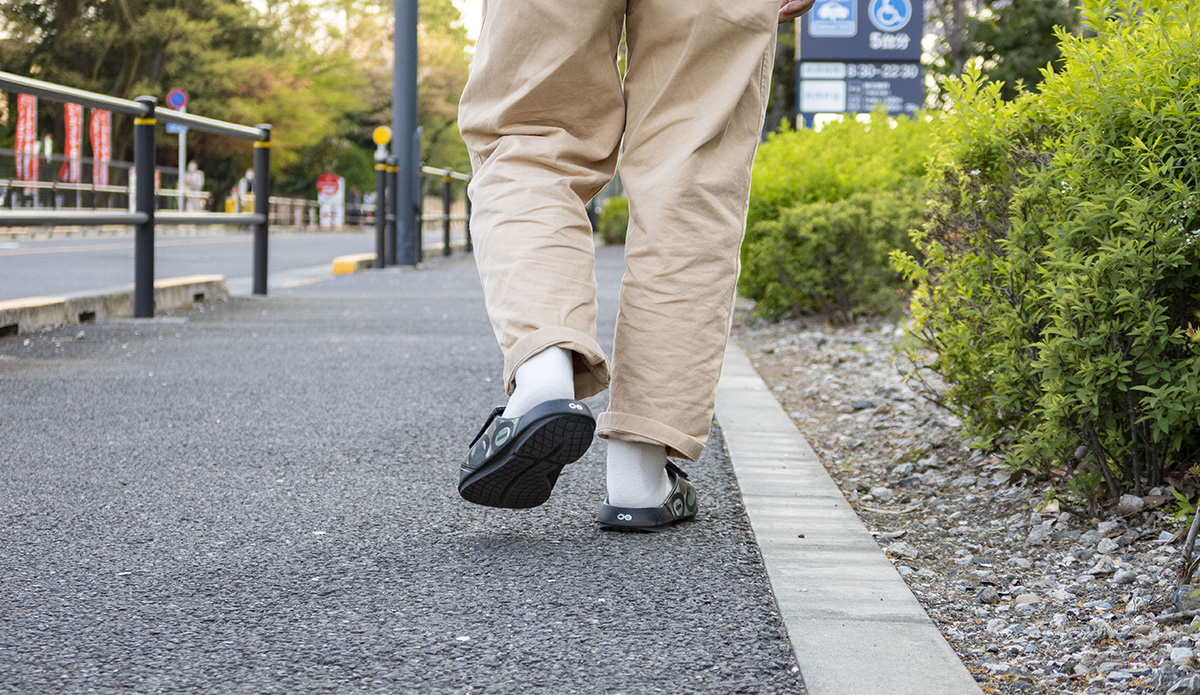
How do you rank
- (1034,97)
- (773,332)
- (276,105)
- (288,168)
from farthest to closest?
(288,168) < (276,105) < (773,332) < (1034,97)

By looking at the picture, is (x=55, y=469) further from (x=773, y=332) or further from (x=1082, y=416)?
(x=773, y=332)

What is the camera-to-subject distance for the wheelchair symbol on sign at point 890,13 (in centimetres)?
1485

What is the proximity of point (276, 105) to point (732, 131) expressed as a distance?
4044 cm

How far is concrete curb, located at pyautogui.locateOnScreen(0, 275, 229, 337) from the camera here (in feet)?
17.6

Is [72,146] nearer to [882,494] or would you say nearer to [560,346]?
[882,494]

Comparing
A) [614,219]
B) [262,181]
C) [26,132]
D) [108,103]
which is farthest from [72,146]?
[614,219]

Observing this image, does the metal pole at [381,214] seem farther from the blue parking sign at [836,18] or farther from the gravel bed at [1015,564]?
the gravel bed at [1015,564]

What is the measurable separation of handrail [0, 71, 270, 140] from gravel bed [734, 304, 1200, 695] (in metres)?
3.30

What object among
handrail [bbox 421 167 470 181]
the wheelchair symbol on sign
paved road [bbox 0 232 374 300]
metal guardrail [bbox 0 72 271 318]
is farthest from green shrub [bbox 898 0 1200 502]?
the wheelchair symbol on sign

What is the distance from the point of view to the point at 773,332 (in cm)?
694

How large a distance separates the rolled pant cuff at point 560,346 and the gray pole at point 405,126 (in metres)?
11.4

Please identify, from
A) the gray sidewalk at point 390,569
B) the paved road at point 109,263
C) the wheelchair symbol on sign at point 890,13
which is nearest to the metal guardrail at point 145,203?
the paved road at point 109,263

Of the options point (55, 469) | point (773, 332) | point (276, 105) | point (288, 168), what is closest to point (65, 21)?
point (276, 105)

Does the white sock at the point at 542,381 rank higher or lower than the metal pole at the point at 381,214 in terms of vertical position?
lower
